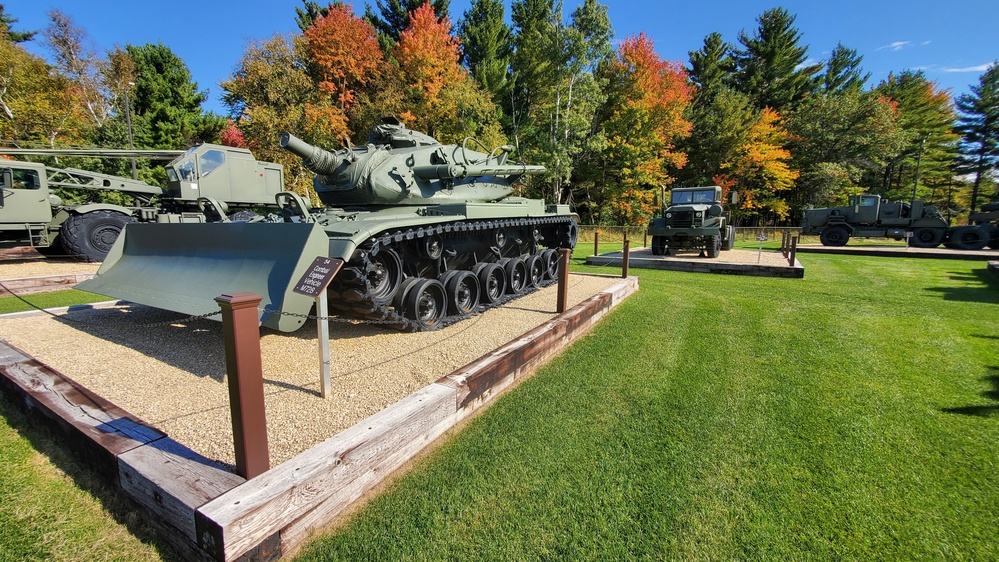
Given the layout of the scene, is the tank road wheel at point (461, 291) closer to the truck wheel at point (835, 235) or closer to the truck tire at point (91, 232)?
the truck tire at point (91, 232)

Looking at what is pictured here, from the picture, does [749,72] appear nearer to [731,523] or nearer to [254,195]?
[254,195]

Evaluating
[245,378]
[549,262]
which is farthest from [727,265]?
[245,378]

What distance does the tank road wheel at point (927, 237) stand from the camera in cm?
1793

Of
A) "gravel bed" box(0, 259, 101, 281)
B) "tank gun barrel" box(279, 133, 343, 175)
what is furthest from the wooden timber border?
"gravel bed" box(0, 259, 101, 281)

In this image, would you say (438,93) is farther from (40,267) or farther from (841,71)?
(841,71)

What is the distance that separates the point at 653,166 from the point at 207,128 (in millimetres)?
30058

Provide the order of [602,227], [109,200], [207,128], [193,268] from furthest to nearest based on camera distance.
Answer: [207,128] → [602,227] → [109,200] → [193,268]

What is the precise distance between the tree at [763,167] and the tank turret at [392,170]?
29489 millimetres

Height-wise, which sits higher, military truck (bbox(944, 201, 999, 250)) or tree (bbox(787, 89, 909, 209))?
tree (bbox(787, 89, 909, 209))

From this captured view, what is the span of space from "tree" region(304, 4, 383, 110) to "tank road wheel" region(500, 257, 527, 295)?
19284 mm

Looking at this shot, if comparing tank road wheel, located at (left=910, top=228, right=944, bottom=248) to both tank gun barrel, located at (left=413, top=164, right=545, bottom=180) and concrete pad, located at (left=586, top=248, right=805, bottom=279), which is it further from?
tank gun barrel, located at (left=413, top=164, right=545, bottom=180)

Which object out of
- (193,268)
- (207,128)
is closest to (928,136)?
(193,268)

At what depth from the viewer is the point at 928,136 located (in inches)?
1452

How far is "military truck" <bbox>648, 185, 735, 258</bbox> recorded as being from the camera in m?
13.2
